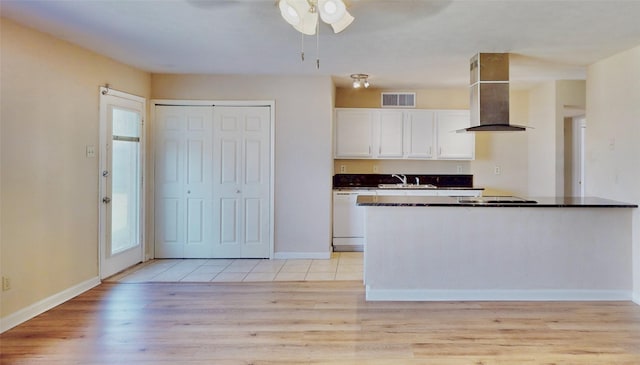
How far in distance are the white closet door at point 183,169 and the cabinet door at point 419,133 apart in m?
2.77

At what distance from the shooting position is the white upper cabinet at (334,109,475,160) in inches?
232

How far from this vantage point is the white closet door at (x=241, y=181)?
5.15 meters

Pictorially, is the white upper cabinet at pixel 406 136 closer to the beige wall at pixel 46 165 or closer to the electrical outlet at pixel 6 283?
the beige wall at pixel 46 165

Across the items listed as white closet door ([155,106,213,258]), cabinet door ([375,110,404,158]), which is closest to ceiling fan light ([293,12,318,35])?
white closet door ([155,106,213,258])

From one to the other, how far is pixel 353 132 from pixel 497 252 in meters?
2.84

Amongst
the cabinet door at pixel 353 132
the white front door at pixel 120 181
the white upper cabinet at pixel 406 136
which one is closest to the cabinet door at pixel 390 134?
the white upper cabinet at pixel 406 136

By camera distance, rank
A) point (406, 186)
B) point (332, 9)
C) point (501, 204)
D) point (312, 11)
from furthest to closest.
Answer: point (406, 186), point (501, 204), point (312, 11), point (332, 9)

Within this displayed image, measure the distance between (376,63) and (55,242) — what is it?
3529mm

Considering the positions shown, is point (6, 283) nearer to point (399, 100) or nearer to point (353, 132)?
point (353, 132)

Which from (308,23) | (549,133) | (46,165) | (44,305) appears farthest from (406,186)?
(44,305)

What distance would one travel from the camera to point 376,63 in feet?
14.6

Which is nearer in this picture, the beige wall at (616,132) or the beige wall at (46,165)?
the beige wall at (46,165)

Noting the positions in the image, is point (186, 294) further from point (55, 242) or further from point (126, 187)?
point (126, 187)

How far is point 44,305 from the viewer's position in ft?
11.1
